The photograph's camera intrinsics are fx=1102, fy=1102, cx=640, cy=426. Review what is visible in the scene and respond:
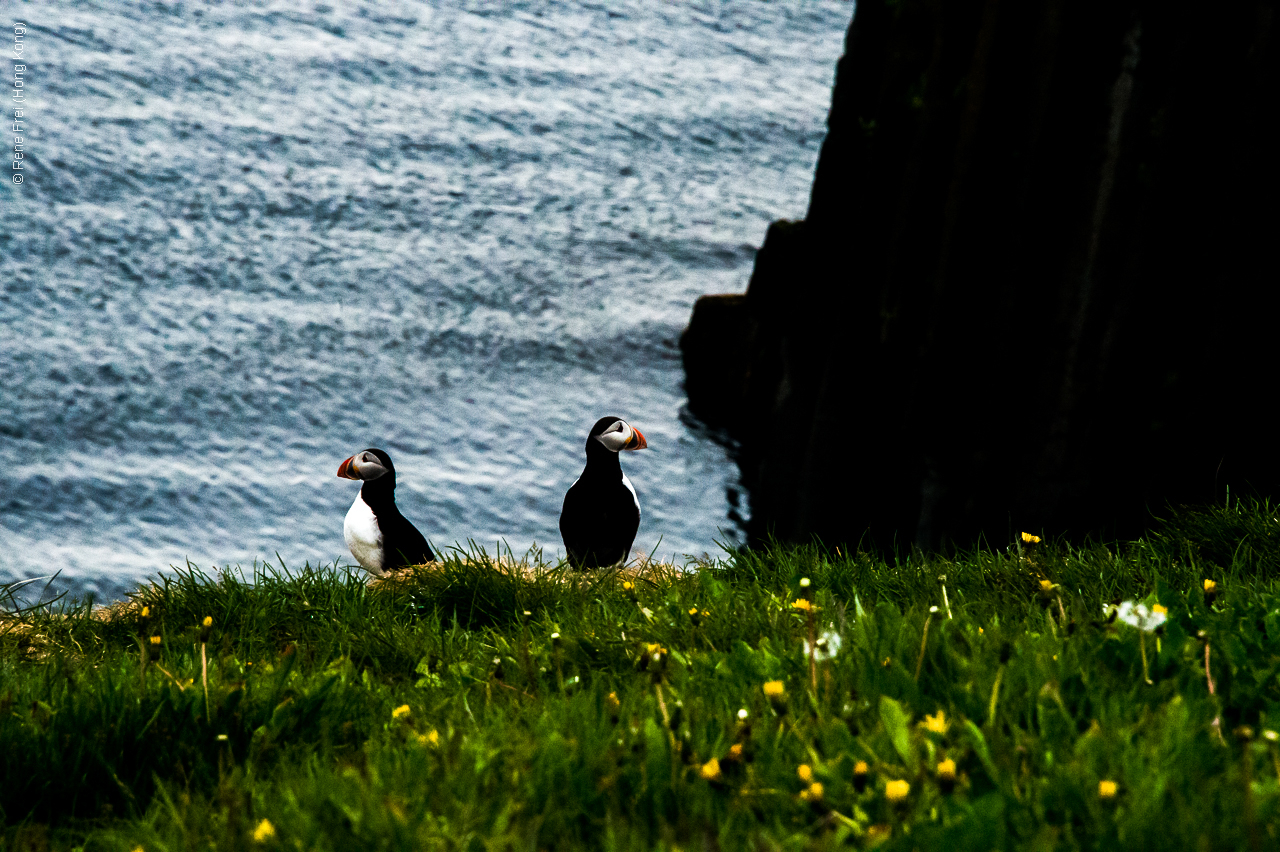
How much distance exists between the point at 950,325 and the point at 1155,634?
537 centimetres

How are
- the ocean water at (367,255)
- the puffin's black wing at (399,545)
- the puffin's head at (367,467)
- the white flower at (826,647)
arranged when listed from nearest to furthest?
1. the white flower at (826,647)
2. the puffin's black wing at (399,545)
3. the puffin's head at (367,467)
4. the ocean water at (367,255)

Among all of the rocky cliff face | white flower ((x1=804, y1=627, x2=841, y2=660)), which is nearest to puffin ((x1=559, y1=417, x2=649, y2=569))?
the rocky cliff face

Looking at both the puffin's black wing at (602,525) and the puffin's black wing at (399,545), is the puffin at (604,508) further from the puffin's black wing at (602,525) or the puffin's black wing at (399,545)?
the puffin's black wing at (399,545)

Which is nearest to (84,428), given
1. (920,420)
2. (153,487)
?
(153,487)

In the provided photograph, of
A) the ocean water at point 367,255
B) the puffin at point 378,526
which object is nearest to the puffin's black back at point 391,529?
the puffin at point 378,526

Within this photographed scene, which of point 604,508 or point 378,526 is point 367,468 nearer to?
point 378,526

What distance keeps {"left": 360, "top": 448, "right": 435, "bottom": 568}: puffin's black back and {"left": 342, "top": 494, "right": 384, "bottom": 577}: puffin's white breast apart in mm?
24

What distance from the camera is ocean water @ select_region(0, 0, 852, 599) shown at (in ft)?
47.8

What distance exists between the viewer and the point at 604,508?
16.7ft

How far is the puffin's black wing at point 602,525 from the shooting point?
505 centimetres

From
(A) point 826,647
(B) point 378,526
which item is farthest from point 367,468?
(A) point 826,647

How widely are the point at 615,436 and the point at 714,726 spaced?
2.97m

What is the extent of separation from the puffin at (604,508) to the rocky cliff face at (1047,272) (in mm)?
1701

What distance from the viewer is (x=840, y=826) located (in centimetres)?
174
